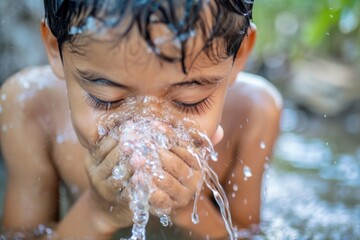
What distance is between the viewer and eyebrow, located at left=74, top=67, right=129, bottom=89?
176 centimetres

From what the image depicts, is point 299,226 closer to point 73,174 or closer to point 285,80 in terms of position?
point 73,174

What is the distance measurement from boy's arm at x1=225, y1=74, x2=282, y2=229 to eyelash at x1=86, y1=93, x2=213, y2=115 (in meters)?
0.86

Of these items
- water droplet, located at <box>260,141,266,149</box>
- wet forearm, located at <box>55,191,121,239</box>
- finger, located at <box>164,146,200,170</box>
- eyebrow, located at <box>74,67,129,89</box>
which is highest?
eyebrow, located at <box>74,67,129,89</box>

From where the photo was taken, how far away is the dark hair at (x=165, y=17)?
5.38 ft

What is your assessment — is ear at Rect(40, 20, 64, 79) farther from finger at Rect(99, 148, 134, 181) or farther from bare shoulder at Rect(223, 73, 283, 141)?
bare shoulder at Rect(223, 73, 283, 141)

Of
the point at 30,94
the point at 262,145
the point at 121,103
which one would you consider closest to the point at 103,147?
the point at 121,103

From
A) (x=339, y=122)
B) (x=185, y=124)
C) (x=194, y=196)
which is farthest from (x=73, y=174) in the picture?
(x=339, y=122)

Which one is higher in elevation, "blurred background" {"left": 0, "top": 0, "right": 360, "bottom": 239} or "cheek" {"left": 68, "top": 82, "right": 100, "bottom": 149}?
"cheek" {"left": 68, "top": 82, "right": 100, "bottom": 149}

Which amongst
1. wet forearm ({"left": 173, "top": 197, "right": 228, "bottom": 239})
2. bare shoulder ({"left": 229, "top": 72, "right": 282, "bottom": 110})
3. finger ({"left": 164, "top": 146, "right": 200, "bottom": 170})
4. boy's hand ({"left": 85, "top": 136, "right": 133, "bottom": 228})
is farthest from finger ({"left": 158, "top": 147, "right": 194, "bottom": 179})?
bare shoulder ({"left": 229, "top": 72, "right": 282, "bottom": 110})

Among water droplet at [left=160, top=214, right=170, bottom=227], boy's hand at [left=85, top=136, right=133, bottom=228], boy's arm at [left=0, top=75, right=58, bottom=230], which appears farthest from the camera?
boy's arm at [left=0, top=75, right=58, bottom=230]

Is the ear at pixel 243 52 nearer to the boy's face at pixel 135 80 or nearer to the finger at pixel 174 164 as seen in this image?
the boy's face at pixel 135 80

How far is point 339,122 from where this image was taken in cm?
604

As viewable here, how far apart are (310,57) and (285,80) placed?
0.43m

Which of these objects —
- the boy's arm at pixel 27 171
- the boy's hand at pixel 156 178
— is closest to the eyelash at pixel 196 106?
the boy's hand at pixel 156 178
